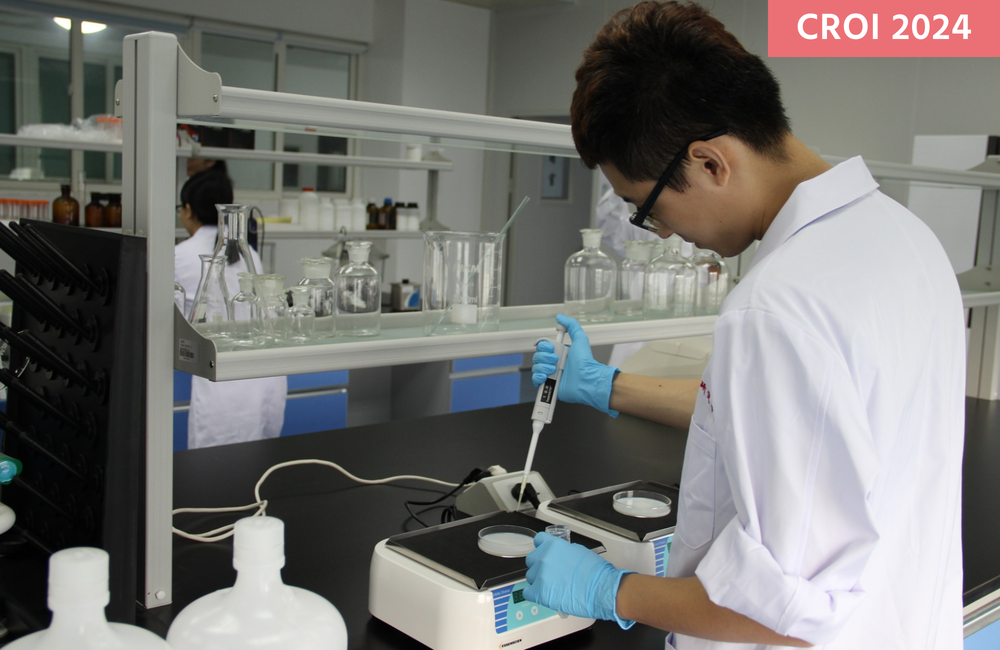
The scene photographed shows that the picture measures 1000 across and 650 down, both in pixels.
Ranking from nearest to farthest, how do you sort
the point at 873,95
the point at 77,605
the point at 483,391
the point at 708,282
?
the point at 77,605, the point at 708,282, the point at 483,391, the point at 873,95

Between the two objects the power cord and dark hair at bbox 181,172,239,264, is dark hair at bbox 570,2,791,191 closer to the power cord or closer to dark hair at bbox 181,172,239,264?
the power cord

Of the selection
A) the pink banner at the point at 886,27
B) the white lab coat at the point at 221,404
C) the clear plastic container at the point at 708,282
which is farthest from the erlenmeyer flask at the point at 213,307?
the pink banner at the point at 886,27

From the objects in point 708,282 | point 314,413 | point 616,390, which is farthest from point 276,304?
point 314,413

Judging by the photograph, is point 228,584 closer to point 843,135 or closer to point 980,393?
point 980,393

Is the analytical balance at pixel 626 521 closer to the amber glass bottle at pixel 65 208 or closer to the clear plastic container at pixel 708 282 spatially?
the clear plastic container at pixel 708 282

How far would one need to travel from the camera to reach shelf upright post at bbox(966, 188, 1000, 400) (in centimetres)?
273

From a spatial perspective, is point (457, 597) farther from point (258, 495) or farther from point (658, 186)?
point (258, 495)

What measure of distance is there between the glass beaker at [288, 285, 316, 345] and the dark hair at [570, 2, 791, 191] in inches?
22.7

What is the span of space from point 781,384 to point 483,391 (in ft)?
11.9

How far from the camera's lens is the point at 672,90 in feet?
2.92

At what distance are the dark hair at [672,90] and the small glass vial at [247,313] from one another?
62cm

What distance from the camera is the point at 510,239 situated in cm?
721

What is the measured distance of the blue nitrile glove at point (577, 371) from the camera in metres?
1.43

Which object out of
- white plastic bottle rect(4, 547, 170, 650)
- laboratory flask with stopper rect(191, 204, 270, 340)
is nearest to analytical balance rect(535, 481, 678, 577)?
laboratory flask with stopper rect(191, 204, 270, 340)
